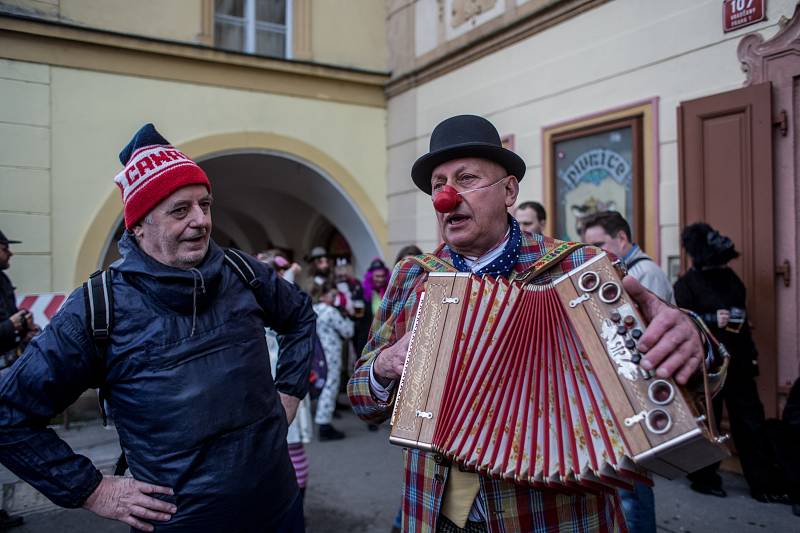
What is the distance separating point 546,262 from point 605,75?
4249mm

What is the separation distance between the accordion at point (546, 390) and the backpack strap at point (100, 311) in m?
0.90

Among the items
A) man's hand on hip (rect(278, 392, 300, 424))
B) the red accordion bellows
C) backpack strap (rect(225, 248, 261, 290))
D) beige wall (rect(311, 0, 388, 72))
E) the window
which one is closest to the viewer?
the red accordion bellows

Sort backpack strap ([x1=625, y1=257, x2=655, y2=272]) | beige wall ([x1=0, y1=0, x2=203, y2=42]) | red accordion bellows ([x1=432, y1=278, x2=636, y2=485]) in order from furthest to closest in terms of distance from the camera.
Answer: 1. beige wall ([x1=0, y1=0, x2=203, y2=42])
2. backpack strap ([x1=625, y1=257, x2=655, y2=272])
3. red accordion bellows ([x1=432, y1=278, x2=636, y2=485])

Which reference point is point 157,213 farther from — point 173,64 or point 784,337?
point 173,64

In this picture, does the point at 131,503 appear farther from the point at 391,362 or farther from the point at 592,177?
the point at 592,177

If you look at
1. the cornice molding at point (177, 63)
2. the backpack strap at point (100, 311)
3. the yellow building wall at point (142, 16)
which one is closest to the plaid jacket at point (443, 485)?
the backpack strap at point (100, 311)

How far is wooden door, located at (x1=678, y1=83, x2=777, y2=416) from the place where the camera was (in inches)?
161

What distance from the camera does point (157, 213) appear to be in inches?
73.8

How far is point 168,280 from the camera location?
5.88 ft

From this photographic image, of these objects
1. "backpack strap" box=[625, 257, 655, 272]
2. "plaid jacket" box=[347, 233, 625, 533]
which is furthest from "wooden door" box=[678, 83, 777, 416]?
"plaid jacket" box=[347, 233, 625, 533]

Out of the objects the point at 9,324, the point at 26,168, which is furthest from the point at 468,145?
the point at 26,168

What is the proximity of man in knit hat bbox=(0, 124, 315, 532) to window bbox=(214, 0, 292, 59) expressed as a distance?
6.24 meters

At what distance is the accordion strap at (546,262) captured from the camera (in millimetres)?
1640

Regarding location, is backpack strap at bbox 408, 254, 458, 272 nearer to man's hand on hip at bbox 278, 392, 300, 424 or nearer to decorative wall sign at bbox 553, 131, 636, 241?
man's hand on hip at bbox 278, 392, 300, 424
